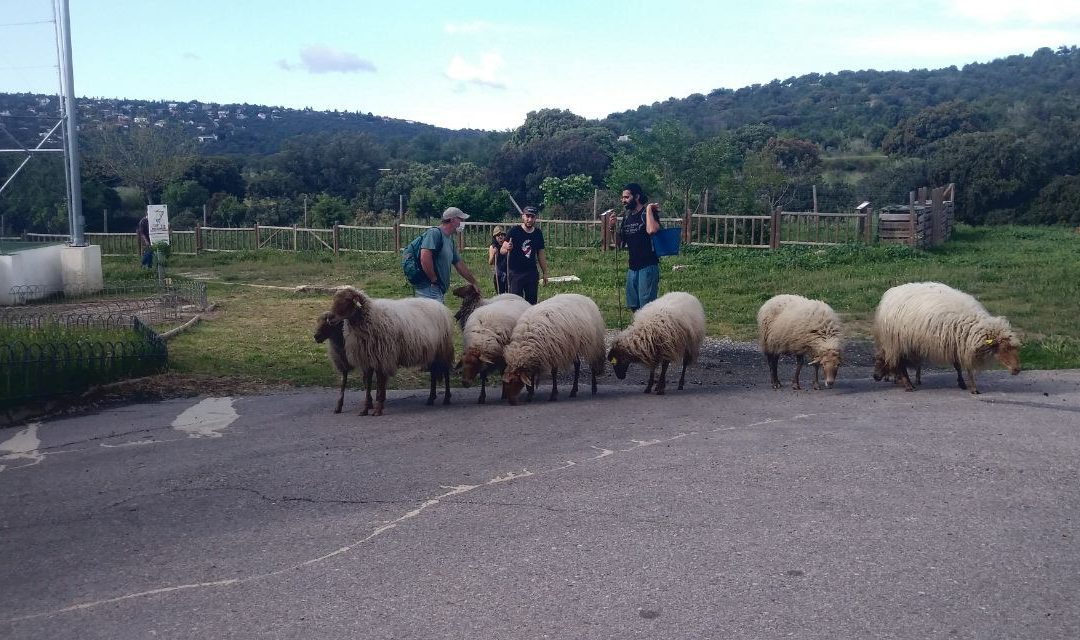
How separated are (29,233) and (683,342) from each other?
16454mm

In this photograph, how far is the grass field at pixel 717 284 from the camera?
12.7m

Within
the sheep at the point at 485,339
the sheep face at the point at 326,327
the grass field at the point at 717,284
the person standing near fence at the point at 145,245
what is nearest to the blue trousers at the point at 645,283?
the grass field at the point at 717,284

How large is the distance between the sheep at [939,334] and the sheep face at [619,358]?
2.88 metres

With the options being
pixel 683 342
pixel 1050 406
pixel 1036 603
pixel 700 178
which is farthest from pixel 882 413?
pixel 700 178

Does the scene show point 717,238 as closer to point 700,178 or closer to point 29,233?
point 700,178

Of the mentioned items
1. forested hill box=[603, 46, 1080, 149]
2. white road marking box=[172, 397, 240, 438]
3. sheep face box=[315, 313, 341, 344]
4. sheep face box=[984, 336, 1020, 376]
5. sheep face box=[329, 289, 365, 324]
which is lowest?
white road marking box=[172, 397, 240, 438]

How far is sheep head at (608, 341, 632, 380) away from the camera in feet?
34.5

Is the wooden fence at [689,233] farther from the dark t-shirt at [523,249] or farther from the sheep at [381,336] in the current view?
the sheep at [381,336]

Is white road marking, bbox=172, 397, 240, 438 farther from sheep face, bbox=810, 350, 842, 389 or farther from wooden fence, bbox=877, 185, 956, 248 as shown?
wooden fence, bbox=877, 185, 956, 248

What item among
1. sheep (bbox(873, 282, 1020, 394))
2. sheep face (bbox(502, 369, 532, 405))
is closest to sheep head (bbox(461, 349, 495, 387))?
sheep face (bbox(502, 369, 532, 405))

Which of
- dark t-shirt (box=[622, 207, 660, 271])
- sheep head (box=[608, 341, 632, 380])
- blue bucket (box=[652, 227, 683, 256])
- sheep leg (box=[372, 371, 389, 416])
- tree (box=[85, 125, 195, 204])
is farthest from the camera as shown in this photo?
tree (box=[85, 125, 195, 204])

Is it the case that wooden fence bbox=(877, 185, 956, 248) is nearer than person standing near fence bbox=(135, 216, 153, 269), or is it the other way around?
wooden fence bbox=(877, 185, 956, 248)

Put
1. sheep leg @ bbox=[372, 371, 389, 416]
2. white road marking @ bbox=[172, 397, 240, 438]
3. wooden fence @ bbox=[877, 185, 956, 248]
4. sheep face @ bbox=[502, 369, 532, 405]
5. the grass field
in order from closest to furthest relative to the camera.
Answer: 1. white road marking @ bbox=[172, 397, 240, 438]
2. sheep leg @ bbox=[372, 371, 389, 416]
3. sheep face @ bbox=[502, 369, 532, 405]
4. the grass field
5. wooden fence @ bbox=[877, 185, 956, 248]

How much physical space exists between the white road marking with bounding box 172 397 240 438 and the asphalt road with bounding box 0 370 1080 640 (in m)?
0.08
